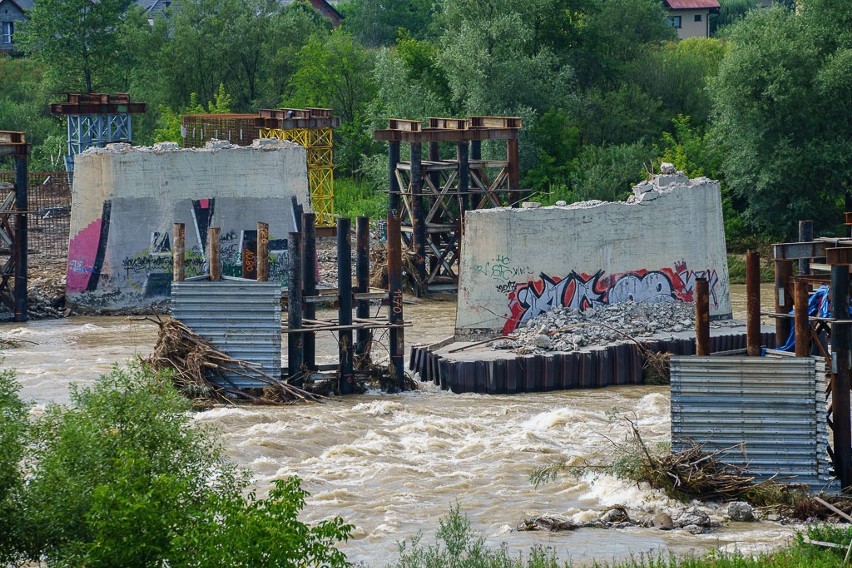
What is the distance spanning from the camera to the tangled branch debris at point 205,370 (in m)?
27.0

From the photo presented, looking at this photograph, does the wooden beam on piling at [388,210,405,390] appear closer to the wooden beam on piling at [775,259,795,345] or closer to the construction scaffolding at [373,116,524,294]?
the wooden beam on piling at [775,259,795,345]

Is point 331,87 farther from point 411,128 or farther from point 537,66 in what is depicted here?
point 411,128

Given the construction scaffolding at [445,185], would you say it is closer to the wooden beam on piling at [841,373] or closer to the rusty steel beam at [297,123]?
the rusty steel beam at [297,123]

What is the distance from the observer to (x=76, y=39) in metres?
67.8

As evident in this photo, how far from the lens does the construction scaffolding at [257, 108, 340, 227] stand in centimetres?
4553

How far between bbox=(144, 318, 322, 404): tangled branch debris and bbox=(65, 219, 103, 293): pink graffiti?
1140 centimetres

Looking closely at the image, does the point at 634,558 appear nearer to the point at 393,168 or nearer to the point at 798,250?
the point at 798,250

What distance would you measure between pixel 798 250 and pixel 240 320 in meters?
10.8

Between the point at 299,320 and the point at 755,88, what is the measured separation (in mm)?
24683

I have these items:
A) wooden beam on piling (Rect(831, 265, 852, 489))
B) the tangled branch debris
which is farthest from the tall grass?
wooden beam on piling (Rect(831, 265, 852, 489))

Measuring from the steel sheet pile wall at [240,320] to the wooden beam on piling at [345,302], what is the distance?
48.1 inches

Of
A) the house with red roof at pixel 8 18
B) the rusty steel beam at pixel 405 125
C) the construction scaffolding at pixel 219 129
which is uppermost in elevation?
the house with red roof at pixel 8 18

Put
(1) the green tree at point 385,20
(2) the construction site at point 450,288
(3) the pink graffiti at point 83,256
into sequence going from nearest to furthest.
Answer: (2) the construction site at point 450,288 → (3) the pink graffiti at point 83,256 → (1) the green tree at point 385,20

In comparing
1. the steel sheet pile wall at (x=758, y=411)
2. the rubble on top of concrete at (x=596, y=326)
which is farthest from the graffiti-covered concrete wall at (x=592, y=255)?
the steel sheet pile wall at (x=758, y=411)
